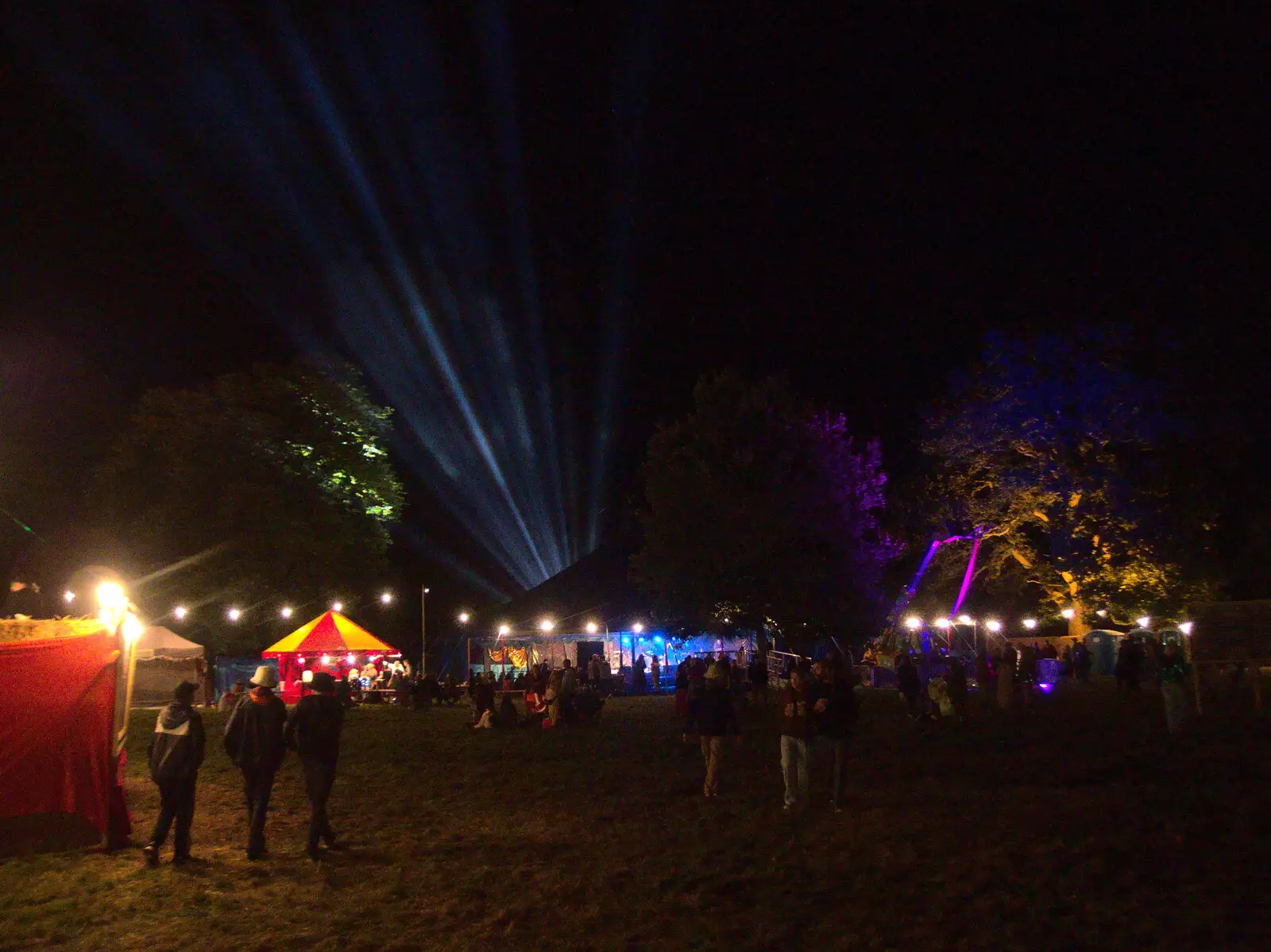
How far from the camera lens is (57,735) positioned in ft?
29.6

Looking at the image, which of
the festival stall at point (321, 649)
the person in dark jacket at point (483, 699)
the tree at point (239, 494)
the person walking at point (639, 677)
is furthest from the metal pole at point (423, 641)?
the person in dark jacket at point (483, 699)

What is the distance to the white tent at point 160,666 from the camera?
29.9m

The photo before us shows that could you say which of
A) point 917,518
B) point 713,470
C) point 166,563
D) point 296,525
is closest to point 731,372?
point 713,470

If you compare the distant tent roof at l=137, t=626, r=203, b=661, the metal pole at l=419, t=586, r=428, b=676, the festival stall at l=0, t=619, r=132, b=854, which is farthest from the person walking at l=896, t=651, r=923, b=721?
the distant tent roof at l=137, t=626, r=203, b=661

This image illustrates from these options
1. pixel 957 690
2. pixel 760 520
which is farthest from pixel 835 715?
pixel 760 520

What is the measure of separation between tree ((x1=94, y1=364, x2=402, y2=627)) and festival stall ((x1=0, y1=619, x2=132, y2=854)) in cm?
2623

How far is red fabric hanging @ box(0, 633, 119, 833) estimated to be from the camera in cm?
874

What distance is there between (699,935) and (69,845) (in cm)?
624

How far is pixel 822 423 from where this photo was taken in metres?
34.5

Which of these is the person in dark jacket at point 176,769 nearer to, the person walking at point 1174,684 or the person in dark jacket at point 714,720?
the person in dark jacket at point 714,720

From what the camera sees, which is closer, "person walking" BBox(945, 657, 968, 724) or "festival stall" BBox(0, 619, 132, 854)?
"festival stall" BBox(0, 619, 132, 854)

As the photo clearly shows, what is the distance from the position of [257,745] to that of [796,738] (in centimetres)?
509

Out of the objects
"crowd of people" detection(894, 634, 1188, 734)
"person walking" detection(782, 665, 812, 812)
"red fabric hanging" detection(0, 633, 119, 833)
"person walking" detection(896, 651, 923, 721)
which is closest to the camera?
Answer: "red fabric hanging" detection(0, 633, 119, 833)

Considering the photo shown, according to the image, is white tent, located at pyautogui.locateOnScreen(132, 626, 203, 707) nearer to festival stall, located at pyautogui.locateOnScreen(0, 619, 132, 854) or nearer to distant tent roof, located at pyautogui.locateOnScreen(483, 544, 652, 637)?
distant tent roof, located at pyautogui.locateOnScreen(483, 544, 652, 637)
